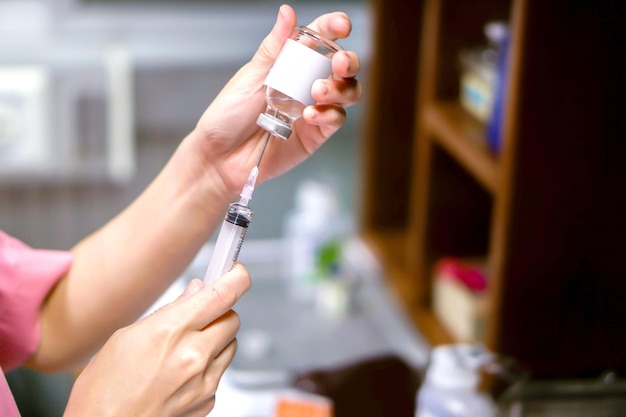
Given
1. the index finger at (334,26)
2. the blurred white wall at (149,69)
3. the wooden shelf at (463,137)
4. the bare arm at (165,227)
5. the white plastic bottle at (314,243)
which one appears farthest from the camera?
the blurred white wall at (149,69)

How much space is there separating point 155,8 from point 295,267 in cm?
69

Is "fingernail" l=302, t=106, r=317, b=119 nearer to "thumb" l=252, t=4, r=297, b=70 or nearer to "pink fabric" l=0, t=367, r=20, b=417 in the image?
"thumb" l=252, t=4, r=297, b=70

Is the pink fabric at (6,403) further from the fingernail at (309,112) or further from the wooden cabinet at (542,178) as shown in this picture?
the wooden cabinet at (542,178)

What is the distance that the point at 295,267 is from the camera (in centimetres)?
173

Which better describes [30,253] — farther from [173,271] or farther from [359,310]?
[359,310]

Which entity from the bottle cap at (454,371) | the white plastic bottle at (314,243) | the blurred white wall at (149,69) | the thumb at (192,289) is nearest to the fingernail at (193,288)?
the thumb at (192,289)

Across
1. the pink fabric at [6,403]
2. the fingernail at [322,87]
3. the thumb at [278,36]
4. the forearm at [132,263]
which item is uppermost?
the thumb at [278,36]

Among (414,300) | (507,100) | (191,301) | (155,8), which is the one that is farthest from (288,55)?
(155,8)

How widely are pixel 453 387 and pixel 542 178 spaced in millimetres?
308

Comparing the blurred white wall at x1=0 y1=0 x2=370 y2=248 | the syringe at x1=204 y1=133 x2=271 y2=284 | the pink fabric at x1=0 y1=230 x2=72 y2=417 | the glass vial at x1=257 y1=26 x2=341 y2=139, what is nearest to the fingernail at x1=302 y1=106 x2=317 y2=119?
the glass vial at x1=257 y1=26 x2=341 y2=139

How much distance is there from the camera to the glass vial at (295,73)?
0.83m

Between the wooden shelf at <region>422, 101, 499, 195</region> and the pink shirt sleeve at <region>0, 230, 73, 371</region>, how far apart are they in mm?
628

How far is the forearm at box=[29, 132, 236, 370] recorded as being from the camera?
104 cm

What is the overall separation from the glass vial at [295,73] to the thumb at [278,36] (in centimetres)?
1
